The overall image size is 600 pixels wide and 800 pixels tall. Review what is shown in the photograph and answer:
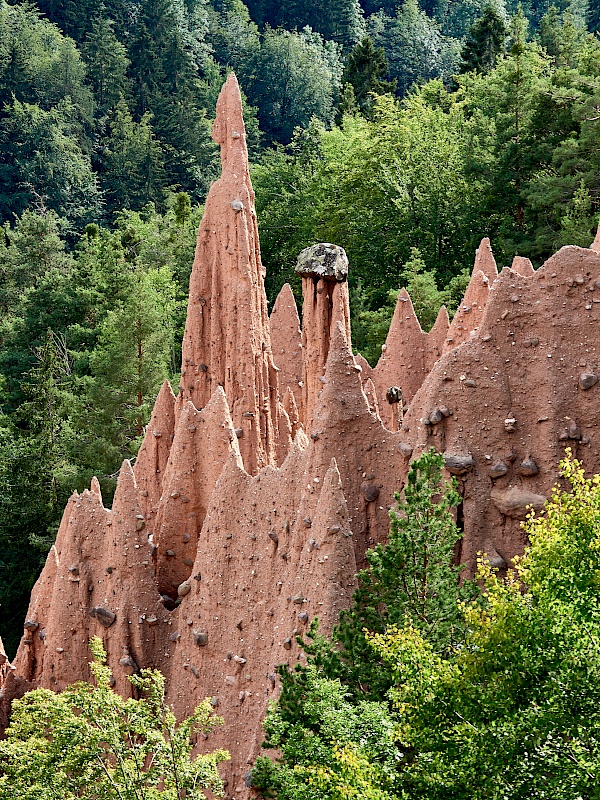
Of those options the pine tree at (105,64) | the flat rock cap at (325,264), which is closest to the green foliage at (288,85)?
the pine tree at (105,64)

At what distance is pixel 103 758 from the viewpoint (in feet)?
52.3

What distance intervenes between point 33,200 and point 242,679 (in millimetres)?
74233

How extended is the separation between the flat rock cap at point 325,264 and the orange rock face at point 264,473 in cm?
8

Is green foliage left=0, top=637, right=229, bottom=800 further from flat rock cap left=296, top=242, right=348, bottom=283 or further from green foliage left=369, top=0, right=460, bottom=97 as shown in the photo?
green foliage left=369, top=0, right=460, bottom=97

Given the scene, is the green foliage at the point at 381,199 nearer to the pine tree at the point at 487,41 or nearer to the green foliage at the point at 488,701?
the pine tree at the point at 487,41

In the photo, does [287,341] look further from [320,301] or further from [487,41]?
[487,41]

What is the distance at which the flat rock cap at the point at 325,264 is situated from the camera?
21.7 m

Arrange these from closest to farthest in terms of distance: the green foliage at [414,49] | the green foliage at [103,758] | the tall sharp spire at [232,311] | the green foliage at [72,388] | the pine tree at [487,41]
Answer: the green foliage at [103,758], the tall sharp spire at [232,311], the green foliage at [72,388], the pine tree at [487,41], the green foliage at [414,49]

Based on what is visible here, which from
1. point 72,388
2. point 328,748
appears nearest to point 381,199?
point 72,388

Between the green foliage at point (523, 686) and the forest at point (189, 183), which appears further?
the forest at point (189, 183)

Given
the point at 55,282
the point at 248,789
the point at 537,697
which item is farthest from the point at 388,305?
the point at 537,697

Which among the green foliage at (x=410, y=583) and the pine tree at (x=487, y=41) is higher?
the pine tree at (x=487, y=41)

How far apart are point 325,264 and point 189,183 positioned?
6927 centimetres

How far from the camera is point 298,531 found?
1602 centimetres
